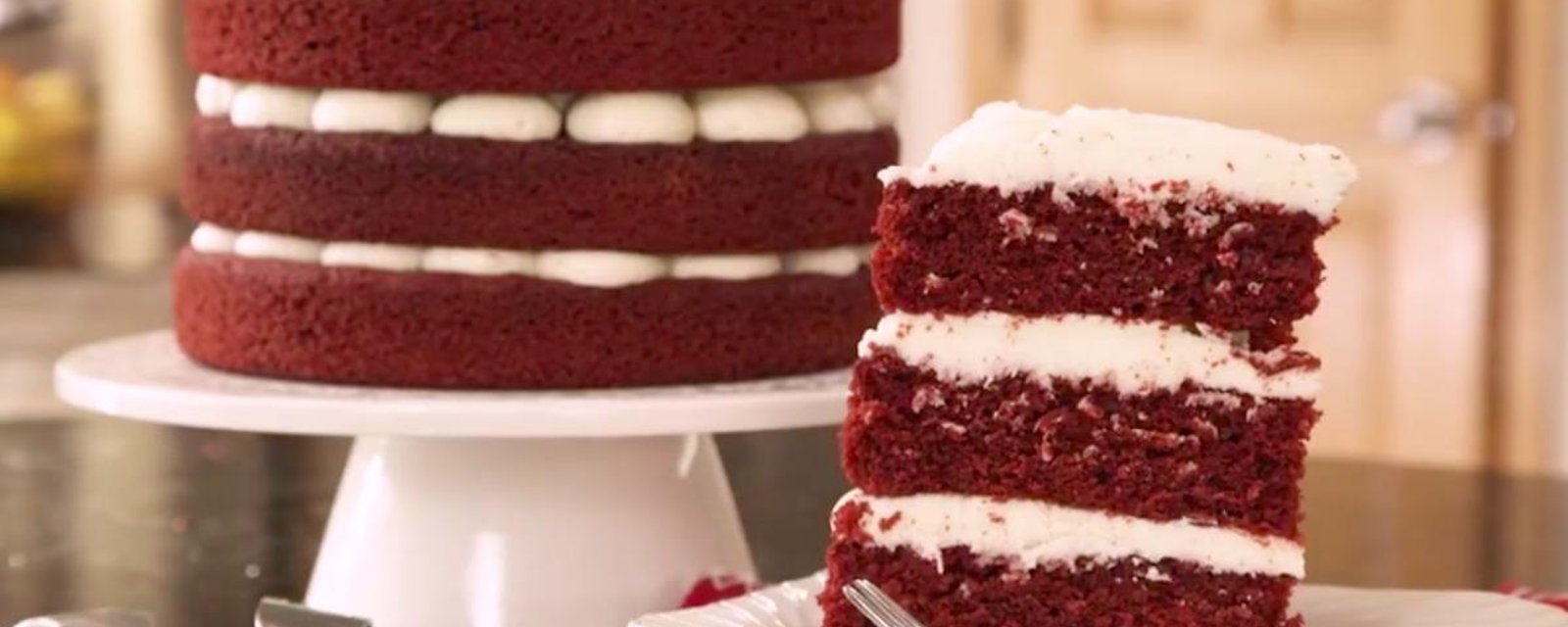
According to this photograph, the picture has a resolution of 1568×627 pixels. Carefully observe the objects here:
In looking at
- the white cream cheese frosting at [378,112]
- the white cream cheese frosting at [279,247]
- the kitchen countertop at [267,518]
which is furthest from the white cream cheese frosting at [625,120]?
the kitchen countertop at [267,518]

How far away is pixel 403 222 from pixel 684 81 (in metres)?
0.21

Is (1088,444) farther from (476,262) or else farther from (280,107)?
(280,107)

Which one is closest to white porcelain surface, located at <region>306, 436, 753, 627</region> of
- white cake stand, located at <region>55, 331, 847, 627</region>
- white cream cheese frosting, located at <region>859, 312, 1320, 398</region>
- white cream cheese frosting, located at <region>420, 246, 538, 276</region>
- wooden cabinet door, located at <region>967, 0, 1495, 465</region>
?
white cake stand, located at <region>55, 331, 847, 627</region>

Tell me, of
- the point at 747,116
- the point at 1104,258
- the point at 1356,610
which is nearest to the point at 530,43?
the point at 747,116

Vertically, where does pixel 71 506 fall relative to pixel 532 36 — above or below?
below

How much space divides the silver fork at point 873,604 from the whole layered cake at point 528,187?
327 mm

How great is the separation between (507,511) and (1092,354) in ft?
1.63

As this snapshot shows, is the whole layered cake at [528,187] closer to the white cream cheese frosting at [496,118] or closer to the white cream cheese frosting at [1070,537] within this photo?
the white cream cheese frosting at [496,118]

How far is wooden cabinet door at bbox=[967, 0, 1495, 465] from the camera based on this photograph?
4277mm

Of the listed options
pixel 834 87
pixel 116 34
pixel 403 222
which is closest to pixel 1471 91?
pixel 116 34

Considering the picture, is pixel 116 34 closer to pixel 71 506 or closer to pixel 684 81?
pixel 71 506

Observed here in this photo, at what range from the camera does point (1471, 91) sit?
4270 millimetres

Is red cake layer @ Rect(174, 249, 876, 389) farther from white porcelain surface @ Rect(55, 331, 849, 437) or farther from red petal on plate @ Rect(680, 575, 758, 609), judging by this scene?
red petal on plate @ Rect(680, 575, 758, 609)

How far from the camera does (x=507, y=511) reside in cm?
188
